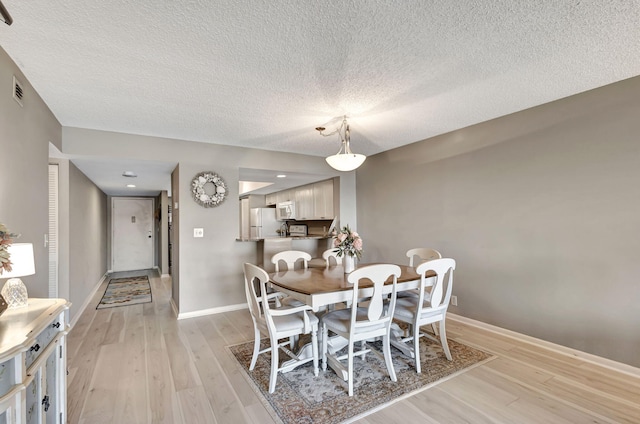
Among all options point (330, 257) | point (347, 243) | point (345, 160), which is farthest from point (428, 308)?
point (345, 160)

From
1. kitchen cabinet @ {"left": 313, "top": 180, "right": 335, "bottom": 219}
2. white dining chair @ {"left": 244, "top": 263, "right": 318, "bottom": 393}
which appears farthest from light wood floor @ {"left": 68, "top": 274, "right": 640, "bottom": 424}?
kitchen cabinet @ {"left": 313, "top": 180, "right": 335, "bottom": 219}

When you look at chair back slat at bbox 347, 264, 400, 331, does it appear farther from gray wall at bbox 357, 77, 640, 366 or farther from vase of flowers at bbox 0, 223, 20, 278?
vase of flowers at bbox 0, 223, 20, 278

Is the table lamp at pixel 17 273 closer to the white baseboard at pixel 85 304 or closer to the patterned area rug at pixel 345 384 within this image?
the patterned area rug at pixel 345 384

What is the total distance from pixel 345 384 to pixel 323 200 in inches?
148

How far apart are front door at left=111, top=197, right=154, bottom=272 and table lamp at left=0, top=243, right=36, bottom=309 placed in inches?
288

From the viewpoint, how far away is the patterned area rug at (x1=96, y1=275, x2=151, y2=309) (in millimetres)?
4883

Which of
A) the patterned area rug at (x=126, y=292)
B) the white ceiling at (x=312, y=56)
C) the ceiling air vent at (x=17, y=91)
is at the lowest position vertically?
the patterned area rug at (x=126, y=292)

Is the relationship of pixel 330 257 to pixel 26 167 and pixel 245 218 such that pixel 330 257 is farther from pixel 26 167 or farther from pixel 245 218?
pixel 245 218

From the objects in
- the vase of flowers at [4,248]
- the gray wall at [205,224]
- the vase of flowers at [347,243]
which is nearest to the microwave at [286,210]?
the gray wall at [205,224]

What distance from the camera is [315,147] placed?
4.45 metres

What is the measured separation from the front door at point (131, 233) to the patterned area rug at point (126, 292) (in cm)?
124

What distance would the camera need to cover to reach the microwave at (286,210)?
22.3 ft

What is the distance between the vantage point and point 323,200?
576 cm

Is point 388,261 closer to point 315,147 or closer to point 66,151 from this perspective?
point 315,147
